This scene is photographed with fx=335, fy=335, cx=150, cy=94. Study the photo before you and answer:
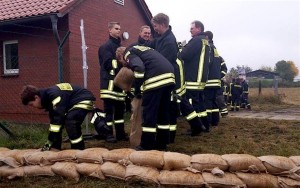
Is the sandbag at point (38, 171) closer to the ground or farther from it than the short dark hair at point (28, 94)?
closer to the ground

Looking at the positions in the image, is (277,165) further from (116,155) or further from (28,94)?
(28,94)

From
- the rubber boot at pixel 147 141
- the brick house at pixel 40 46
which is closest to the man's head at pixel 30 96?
the rubber boot at pixel 147 141

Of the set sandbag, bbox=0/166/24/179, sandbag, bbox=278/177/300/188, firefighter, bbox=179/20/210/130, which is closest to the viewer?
sandbag, bbox=278/177/300/188

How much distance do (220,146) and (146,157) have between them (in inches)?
69.9

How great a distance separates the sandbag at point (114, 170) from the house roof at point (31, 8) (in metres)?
6.23

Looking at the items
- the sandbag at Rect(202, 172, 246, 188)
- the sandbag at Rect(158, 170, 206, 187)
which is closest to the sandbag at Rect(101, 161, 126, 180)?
the sandbag at Rect(158, 170, 206, 187)

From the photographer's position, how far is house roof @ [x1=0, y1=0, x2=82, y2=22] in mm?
9254

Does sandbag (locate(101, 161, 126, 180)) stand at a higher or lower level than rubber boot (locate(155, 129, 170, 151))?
lower

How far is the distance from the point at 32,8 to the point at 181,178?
8.50 m

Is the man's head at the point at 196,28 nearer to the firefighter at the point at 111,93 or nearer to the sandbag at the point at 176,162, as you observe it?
the firefighter at the point at 111,93

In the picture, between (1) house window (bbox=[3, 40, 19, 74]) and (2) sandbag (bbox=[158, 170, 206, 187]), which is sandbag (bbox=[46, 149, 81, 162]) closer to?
(2) sandbag (bbox=[158, 170, 206, 187])

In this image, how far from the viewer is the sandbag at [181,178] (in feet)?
11.1

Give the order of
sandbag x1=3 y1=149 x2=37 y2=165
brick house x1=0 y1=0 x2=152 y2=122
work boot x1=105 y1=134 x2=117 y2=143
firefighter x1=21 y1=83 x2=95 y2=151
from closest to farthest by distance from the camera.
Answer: sandbag x1=3 y1=149 x2=37 y2=165 → firefighter x1=21 y1=83 x2=95 y2=151 → work boot x1=105 y1=134 x2=117 y2=143 → brick house x1=0 y1=0 x2=152 y2=122

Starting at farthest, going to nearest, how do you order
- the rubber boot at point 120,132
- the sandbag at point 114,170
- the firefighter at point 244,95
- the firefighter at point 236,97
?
the firefighter at point 244,95
the firefighter at point 236,97
the rubber boot at point 120,132
the sandbag at point 114,170
